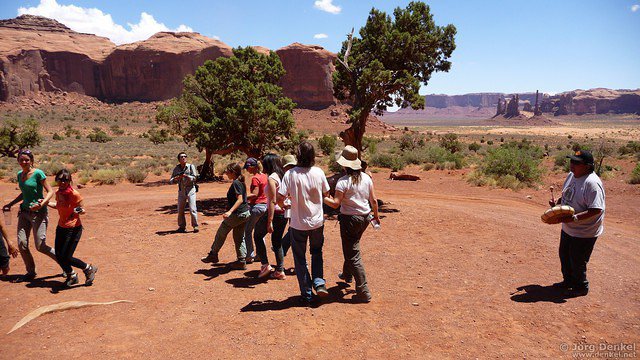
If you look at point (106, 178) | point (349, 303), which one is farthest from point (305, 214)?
point (106, 178)

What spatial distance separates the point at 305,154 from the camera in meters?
5.01

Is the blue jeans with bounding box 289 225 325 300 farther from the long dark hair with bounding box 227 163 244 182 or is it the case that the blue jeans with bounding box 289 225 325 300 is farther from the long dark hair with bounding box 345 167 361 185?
the long dark hair with bounding box 227 163 244 182

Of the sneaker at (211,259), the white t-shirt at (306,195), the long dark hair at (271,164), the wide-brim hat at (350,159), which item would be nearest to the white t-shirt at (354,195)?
the wide-brim hat at (350,159)

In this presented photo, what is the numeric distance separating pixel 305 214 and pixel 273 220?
48.5 inches

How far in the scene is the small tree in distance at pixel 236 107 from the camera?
42.9 feet

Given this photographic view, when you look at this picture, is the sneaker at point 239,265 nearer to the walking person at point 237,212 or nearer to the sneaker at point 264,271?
the walking person at point 237,212

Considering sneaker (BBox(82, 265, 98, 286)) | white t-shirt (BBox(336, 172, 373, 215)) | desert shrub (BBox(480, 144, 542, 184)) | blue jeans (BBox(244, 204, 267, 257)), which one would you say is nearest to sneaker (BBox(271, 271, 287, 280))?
blue jeans (BBox(244, 204, 267, 257))

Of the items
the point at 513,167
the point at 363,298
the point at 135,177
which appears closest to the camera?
the point at 363,298

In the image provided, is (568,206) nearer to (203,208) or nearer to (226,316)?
(226,316)

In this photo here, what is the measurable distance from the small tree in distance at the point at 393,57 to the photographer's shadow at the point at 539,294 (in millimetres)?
7412

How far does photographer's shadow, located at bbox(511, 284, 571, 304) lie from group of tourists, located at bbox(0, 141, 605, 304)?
14cm

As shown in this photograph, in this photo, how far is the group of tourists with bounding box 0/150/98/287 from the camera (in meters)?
5.66

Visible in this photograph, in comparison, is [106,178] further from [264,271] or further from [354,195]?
[354,195]

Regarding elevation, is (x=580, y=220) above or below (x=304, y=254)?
above
